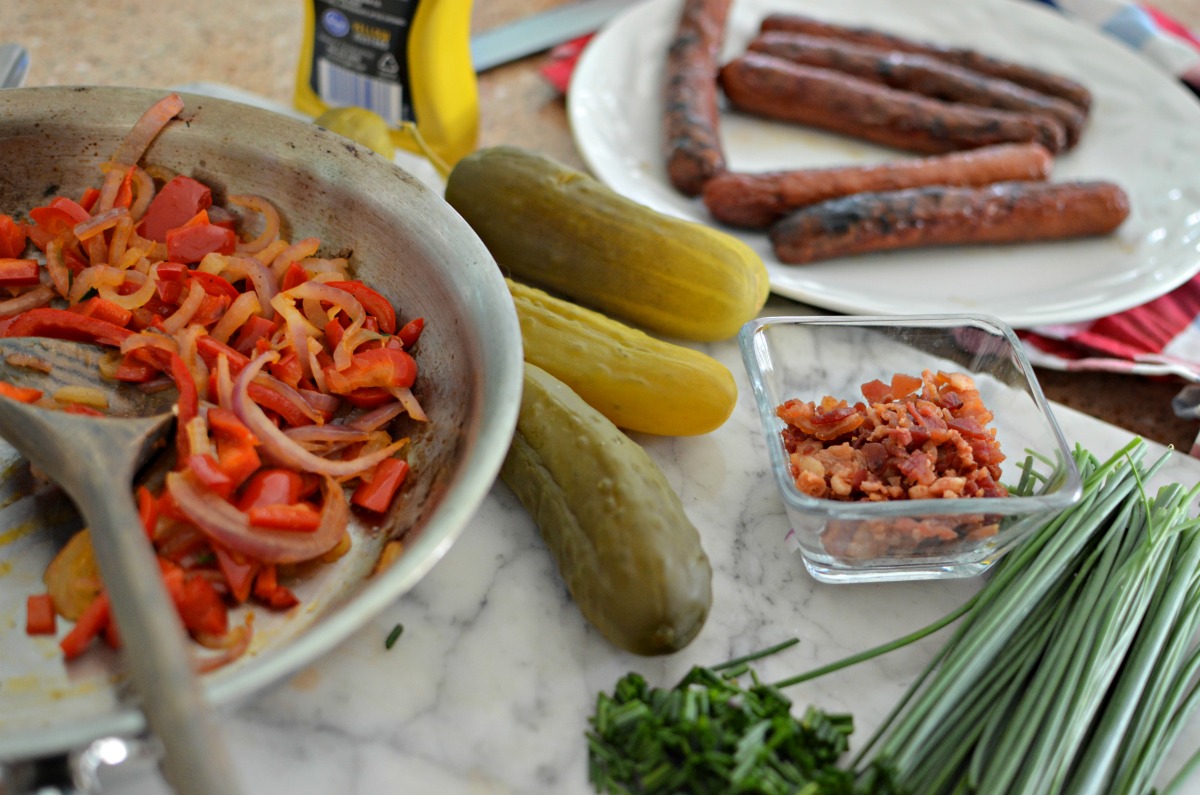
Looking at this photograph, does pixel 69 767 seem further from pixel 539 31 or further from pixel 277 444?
pixel 539 31

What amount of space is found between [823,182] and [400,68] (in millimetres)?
964

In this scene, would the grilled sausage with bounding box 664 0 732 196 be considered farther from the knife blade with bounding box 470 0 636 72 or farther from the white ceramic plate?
the knife blade with bounding box 470 0 636 72

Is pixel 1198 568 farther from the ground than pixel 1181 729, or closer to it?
farther from the ground

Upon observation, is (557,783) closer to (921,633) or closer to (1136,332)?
(921,633)

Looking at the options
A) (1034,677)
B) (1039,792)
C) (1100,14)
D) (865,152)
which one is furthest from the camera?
(1100,14)

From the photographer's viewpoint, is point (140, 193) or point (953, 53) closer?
point (140, 193)

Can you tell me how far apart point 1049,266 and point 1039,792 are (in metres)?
1.45

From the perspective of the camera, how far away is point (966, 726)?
1.12 metres

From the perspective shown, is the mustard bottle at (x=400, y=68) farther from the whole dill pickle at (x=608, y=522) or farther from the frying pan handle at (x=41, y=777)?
the frying pan handle at (x=41, y=777)

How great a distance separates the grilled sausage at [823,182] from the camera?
211cm

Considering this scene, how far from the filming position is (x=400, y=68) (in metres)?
2.03

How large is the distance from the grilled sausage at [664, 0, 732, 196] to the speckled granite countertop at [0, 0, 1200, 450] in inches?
11.9

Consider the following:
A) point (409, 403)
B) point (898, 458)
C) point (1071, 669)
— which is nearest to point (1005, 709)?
point (1071, 669)

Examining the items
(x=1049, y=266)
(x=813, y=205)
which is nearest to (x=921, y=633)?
(x=813, y=205)
